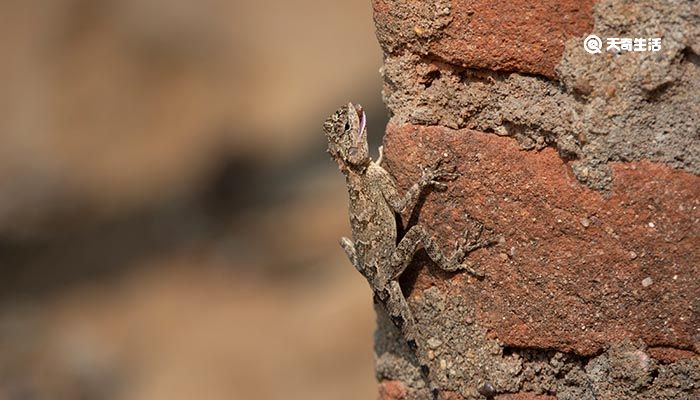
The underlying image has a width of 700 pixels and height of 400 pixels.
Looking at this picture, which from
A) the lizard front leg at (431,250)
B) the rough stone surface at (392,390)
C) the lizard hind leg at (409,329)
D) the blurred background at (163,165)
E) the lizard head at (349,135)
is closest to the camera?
the lizard front leg at (431,250)

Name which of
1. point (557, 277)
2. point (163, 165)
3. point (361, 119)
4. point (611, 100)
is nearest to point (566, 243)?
point (557, 277)

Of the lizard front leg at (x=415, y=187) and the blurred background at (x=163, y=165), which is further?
the blurred background at (x=163, y=165)

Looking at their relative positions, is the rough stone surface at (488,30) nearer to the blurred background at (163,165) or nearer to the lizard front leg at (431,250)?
the lizard front leg at (431,250)

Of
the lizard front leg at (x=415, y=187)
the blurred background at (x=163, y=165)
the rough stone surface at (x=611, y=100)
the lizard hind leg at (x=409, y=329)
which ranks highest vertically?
the rough stone surface at (x=611, y=100)

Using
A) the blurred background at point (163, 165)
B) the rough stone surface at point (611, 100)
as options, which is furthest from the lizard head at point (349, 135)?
the blurred background at point (163, 165)

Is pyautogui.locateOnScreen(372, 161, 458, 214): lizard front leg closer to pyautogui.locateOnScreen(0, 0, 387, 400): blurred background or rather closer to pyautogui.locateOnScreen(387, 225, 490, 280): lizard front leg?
pyautogui.locateOnScreen(387, 225, 490, 280): lizard front leg

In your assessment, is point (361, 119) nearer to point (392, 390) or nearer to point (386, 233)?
point (386, 233)

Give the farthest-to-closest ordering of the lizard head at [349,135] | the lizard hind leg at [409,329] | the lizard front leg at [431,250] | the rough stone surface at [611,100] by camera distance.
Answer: the lizard head at [349,135], the lizard hind leg at [409,329], the lizard front leg at [431,250], the rough stone surface at [611,100]

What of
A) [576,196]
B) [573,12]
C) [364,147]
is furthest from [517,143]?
[364,147]
